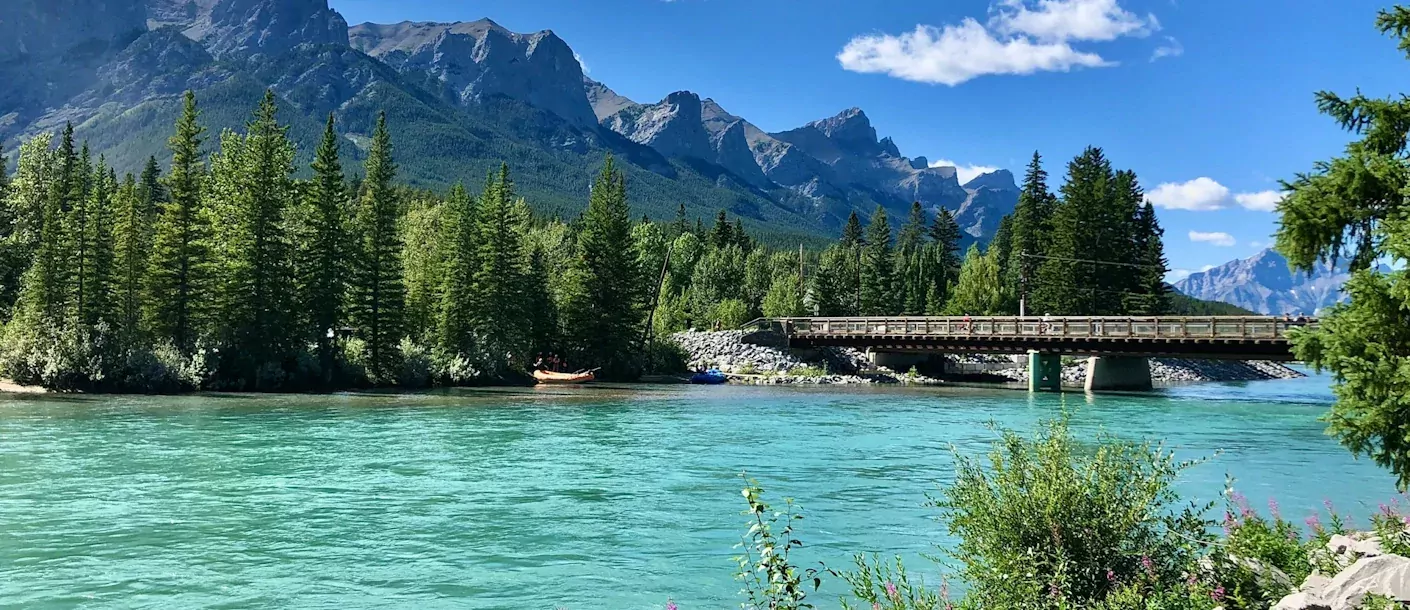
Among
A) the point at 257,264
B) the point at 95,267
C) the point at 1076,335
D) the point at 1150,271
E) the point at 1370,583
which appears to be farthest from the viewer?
the point at 1150,271

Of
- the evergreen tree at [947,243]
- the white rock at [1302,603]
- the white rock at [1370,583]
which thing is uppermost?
the evergreen tree at [947,243]

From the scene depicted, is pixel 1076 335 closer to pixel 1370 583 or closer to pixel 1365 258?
pixel 1365 258

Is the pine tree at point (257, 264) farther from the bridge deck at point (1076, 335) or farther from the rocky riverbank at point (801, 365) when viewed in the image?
the bridge deck at point (1076, 335)

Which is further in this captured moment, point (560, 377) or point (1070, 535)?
point (560, 377)

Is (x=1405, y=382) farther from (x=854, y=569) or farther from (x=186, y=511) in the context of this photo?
(x=186, y=511)

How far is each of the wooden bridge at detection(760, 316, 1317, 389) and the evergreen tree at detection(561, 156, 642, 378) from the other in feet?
41.7

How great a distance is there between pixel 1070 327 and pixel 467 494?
4318cm

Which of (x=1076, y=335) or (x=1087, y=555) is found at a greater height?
(x=1076, y=335)

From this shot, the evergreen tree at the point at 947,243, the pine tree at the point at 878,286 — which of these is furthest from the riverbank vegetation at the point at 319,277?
the evergreen tree at the point at 947,243

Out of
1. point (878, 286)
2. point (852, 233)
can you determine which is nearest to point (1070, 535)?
point (878, 286)

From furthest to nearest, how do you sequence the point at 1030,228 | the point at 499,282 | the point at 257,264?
the point at 1030,228
the point at 499,282
the point at 257,264

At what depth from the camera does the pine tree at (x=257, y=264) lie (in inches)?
1890

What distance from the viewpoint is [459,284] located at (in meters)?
59.8

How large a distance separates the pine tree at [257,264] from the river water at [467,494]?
12028 mm
